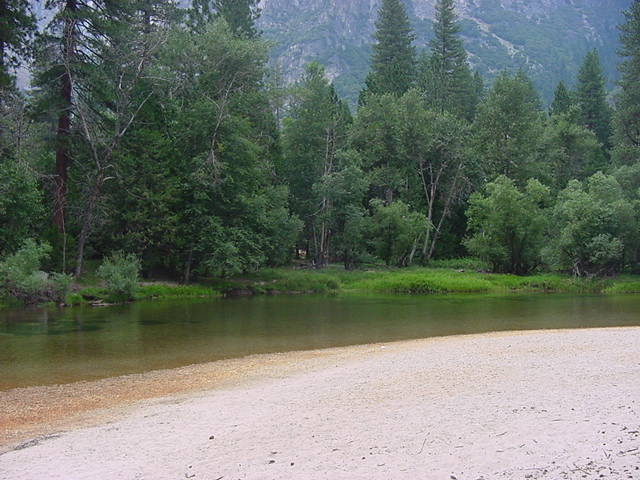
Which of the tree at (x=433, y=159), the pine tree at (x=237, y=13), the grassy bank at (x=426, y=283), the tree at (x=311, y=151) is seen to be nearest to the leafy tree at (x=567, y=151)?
the tree at (x=433, y=159)

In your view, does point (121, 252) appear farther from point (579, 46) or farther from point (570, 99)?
point (579, 46)

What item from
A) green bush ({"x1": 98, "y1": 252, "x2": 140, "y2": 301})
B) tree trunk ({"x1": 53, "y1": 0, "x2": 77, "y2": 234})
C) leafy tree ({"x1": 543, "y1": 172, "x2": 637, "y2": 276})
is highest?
tree trunk ({"x1": 53, "y1": 0, "x2": 77, "y2": 234})

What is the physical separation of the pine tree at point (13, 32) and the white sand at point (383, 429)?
25249 mm

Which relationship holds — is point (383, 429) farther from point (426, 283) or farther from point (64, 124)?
point (426, 283)

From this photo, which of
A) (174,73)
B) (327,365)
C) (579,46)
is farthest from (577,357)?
(579,46)

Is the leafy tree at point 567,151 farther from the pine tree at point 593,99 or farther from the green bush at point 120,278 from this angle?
the green bush at point 120,278

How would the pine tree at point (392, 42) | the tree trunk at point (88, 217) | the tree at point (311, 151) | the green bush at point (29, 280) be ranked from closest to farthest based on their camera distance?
1. the green bush at point (29, 280)
2. the tree trunk at point (88, 217)
3. the tree at point (311, 151)
4. the pine tree at point (392, 42)

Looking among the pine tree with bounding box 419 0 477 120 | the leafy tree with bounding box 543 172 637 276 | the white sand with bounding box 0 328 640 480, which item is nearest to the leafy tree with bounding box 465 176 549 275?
the leafy tree with bounding box 543 172 637 276

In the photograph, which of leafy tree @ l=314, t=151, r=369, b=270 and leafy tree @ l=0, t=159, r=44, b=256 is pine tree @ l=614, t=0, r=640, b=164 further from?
leafy tree @ l=0, t=159, r=44, b=256

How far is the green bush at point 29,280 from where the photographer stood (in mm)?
27094

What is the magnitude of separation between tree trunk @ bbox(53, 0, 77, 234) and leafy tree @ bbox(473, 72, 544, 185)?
122 feet

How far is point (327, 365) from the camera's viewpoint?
13695 mm

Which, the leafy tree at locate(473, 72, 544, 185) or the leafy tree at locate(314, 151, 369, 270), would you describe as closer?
→ the leafy tree at locate(314, 151, 369, 270)

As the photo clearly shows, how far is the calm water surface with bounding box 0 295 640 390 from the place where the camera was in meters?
15.6
